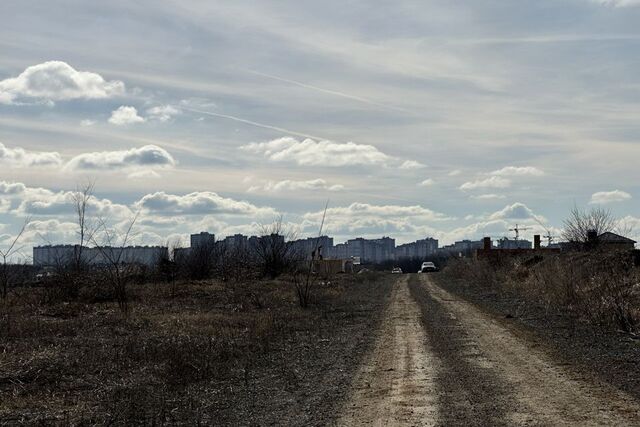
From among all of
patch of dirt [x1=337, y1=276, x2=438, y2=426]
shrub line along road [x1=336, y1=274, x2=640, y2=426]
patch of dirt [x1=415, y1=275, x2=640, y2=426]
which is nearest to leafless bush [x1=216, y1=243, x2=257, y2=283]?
patch of dirt [x1=337, y1=276, x2=438, y2=426]

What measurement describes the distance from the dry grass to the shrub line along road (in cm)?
130

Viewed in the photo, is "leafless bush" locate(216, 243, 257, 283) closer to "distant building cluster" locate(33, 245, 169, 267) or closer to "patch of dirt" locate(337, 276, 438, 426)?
"distant building cluster" locate(33, 245, 169, 267)

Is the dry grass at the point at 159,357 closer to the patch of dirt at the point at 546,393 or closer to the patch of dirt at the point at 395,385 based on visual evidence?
the patch of dirt at the point at 395,385

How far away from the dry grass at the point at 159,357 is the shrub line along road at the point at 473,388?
51.4 inches

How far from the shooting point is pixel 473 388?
9664mm

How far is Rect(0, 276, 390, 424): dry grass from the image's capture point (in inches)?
356

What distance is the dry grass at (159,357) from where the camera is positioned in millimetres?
9031

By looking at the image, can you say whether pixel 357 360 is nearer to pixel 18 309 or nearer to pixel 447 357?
pixel 447 357

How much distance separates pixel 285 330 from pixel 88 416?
9877 millimetres

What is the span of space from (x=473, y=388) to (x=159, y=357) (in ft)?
21.0

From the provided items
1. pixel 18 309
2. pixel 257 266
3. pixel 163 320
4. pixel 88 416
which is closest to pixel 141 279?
pixel 257 266

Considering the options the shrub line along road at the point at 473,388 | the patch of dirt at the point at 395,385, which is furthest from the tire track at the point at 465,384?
the patch of dirt at the point at 395,385

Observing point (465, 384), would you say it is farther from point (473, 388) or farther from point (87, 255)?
point (87, 255)

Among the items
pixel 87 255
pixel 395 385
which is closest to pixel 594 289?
pixel 395 385
